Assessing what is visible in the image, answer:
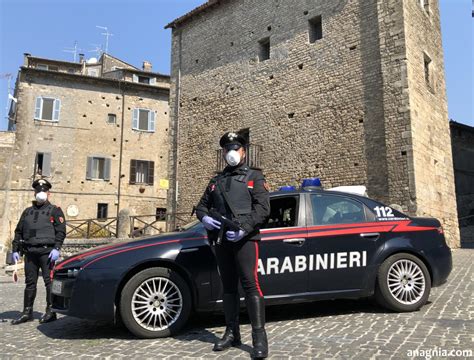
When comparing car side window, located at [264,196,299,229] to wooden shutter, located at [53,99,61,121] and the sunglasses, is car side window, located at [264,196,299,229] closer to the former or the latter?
the sunglasses

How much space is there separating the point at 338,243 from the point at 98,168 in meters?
24.0

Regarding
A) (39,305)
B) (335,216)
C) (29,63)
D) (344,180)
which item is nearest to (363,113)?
(344,180)

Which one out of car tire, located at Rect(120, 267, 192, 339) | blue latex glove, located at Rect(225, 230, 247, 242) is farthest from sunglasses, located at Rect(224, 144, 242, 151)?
car tire, located at Rect(120, 267, 192, 339)

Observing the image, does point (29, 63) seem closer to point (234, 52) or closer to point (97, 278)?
point (234, 52)

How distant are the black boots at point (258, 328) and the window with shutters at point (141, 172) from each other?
24496mm

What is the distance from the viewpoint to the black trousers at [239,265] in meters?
3.29

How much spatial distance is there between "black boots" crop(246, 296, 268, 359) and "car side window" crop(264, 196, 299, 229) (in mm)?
1289

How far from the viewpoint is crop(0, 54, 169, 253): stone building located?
24.6 m

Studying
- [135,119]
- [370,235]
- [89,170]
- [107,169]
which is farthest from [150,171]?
[370,235]

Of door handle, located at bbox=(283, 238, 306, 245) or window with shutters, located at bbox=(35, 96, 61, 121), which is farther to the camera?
window with shutters, located at bbox=(35, 96, 61, 121)

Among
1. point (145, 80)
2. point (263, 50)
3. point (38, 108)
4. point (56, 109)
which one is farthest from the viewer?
point (145, 80)

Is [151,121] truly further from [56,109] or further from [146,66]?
[146,66]

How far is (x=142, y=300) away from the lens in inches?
155

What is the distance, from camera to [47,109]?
25.4 meters
